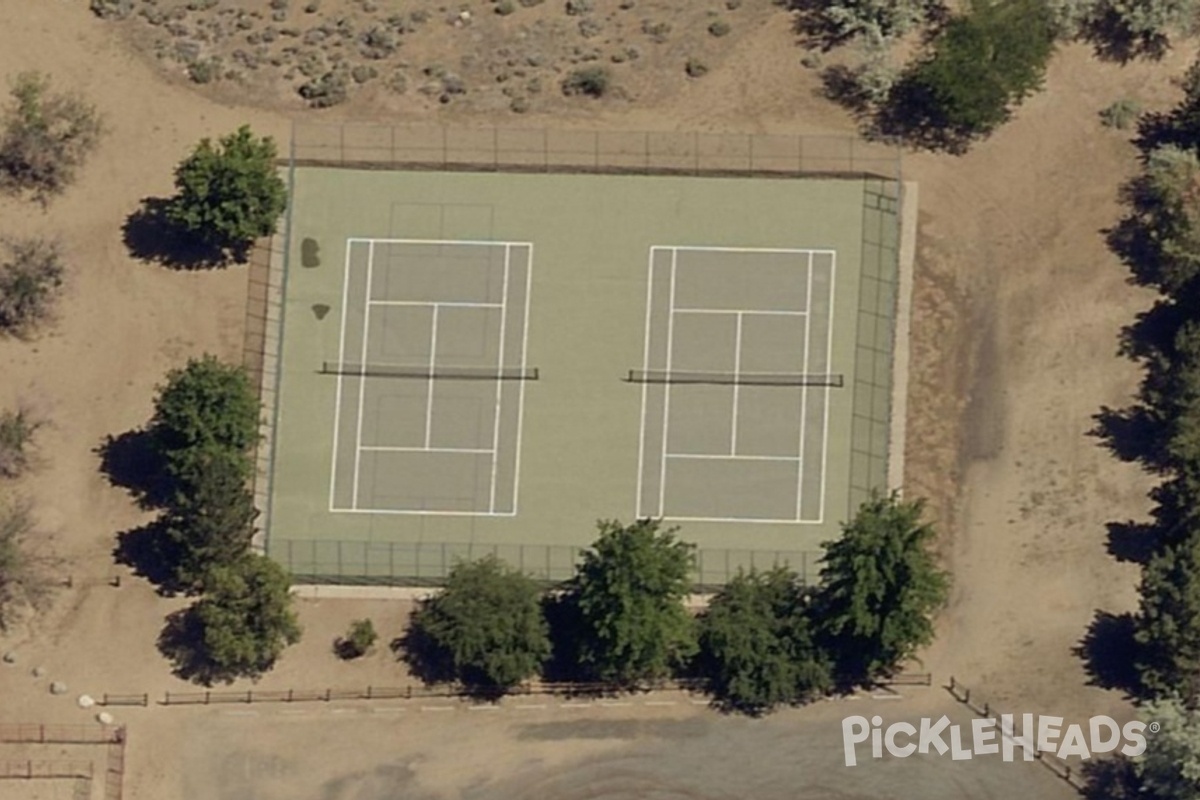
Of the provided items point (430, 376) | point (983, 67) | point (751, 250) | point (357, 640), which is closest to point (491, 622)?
point (357, 640)

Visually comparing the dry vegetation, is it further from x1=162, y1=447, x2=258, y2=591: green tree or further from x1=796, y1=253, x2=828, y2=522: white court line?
x1=162, y1=447, x2=258, y2=591: green tree

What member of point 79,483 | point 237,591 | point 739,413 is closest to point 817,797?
point 739,413

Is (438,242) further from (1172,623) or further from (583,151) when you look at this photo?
(1172,623)

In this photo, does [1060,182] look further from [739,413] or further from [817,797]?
[817,797]

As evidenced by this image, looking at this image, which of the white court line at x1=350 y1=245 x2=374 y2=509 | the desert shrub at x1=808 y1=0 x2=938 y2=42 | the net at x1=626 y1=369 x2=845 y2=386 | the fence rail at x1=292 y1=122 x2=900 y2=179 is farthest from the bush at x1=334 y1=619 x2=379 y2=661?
the desert shrub at x1=808 y1=0 x2=938 y2=42

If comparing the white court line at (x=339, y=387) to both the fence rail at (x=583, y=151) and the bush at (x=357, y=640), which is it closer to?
the fence rail at (x=583, y=151)

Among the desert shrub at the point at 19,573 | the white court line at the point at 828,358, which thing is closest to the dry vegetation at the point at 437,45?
the white court line at the point at 828,358
